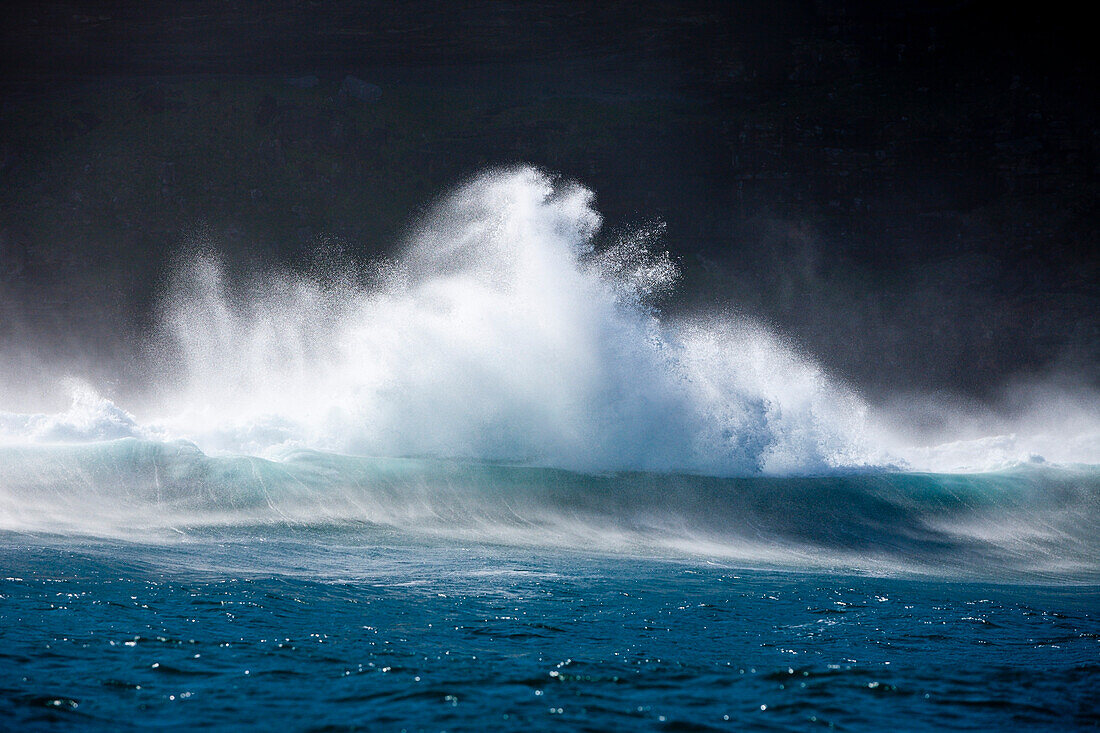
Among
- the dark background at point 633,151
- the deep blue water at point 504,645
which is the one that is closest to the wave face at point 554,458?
the deep blue water at point 504,645

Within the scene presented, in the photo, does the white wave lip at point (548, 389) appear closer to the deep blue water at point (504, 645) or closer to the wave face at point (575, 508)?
the wave face at point (575, 508)

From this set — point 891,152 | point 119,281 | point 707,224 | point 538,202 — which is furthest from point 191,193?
point 891,152

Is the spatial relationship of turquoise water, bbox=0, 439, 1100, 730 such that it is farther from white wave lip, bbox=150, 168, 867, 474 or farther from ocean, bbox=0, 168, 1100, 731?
white wave lip, bbox=150, 168, 867, 474

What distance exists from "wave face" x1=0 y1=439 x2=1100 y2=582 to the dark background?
21.2 metres

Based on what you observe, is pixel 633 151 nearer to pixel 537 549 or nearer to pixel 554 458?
pixel 554 458

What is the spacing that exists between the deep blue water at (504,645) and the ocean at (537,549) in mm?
32

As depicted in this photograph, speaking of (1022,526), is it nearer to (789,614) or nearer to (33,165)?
(789,614)

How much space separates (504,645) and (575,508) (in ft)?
21.1

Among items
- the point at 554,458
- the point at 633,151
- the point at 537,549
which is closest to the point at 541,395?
the point at 554,458

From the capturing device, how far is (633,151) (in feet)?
130

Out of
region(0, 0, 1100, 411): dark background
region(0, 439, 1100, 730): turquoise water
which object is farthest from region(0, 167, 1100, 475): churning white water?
region(0, 0, 1100, 411): dark background

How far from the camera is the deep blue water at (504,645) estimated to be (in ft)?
15.6

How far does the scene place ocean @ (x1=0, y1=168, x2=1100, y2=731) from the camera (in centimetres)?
507

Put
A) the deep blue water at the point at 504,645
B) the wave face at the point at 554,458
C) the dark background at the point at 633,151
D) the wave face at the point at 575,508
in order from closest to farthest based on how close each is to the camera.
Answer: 1. the deep blue water at the point at 504,645
2. the wave face at the point at 575,508
3. the wave face at the point at 554,458
4. the dark background at the point at 633,151
